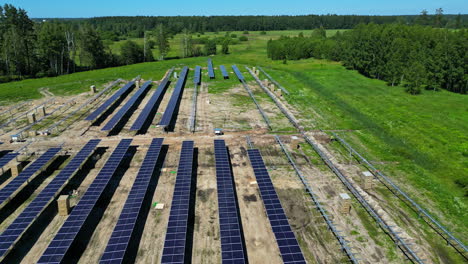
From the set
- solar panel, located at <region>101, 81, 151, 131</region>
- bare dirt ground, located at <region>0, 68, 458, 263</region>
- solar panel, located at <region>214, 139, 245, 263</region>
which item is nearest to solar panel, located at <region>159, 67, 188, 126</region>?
bare dirt ground, located at <region>0, 68, 458, 263</region>

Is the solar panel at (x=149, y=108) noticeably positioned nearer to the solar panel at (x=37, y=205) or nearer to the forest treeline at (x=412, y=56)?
the solar panel at (x=37, y=205)

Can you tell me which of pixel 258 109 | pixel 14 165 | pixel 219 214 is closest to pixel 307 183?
pixel 219 214

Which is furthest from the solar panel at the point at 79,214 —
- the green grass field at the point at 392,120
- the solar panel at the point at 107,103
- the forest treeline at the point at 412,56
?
the forest treeline at the point at 412,56

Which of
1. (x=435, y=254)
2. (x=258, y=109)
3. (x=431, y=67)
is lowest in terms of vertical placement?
(x=435, y=254)

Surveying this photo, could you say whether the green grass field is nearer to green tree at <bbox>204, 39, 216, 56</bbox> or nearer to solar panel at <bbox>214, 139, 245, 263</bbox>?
solar panel at <bbox>214, 139, 245, 263</bbox>

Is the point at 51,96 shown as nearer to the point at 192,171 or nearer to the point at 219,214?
the point at 192,171

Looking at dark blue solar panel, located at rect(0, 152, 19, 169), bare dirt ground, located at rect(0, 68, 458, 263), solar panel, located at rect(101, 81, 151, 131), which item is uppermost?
solar panel, located at rect(101, 81, 151, 131)

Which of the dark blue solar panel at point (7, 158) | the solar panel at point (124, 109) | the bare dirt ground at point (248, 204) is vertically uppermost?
the solar panel at point (124, 109)
